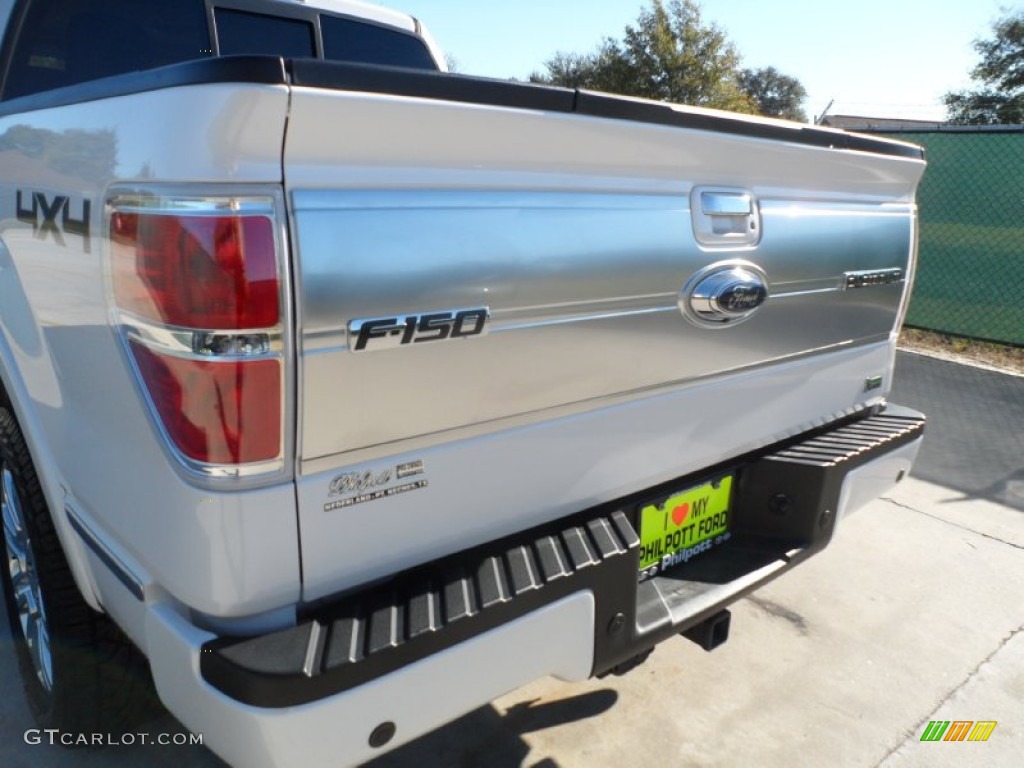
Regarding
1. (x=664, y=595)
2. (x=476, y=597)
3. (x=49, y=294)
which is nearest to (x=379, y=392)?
(x=476, y=597)

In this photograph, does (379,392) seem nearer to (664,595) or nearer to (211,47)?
(664,595)

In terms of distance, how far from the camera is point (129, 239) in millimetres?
1369

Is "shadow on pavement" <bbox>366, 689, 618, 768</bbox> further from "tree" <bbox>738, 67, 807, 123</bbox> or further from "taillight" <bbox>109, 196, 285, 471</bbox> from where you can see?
"tree" <bbox>738, 67, 807, 123</bbox>

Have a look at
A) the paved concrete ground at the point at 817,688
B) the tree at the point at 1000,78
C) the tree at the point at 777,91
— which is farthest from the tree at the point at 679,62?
the tree at the point at 777,91

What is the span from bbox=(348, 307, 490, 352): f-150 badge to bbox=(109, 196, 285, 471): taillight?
0.14 metres

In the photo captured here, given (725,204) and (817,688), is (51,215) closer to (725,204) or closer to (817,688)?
(725,204)

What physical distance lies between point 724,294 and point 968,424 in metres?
4.37

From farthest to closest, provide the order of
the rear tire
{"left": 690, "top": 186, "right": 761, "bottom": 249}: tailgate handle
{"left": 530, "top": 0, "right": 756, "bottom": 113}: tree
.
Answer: {"left": 530, "top": 0, "right": 756, "bottom": 113}: tree → the rear tire → {"left": 690, "top": 186, "right": 761, "bottom": 249}: tailgate handle

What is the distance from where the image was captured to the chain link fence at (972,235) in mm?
7352

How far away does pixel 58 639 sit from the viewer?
2.06 m

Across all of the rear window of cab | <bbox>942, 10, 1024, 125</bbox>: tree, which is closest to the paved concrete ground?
the rear window of cab

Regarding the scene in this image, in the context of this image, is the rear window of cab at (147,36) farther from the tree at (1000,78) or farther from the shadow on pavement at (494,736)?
the tree at (1000,78)

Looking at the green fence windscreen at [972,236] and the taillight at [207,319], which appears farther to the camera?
the green fence windscreen at [972,236]

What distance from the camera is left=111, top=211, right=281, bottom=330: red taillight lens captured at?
128cm
